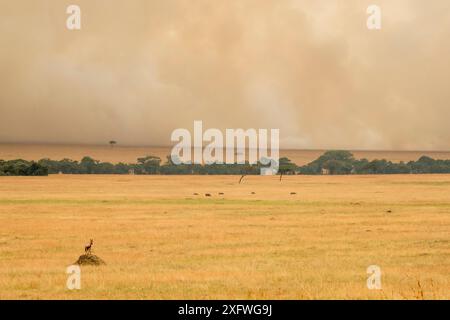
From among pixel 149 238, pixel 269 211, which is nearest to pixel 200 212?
pixel 269 211

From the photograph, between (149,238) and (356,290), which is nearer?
(356,290)

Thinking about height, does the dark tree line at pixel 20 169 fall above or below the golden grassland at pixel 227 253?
above

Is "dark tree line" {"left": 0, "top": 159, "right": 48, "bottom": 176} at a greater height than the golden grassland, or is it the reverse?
"dark tree line" {"left": 0, "top": 159, "right": 48, "bottom": 176}

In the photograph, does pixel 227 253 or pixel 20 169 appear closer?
pixel 227 253

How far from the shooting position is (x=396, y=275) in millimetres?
26156

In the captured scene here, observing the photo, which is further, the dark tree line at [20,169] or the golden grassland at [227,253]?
the dark tree line at [20,169]

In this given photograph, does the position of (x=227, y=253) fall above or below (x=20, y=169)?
below

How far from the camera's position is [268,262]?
2961 cm

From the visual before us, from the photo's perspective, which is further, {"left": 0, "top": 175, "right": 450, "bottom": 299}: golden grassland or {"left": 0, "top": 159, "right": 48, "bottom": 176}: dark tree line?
{"left": 0, "top": 159, "right": 48, "bottom": 176}: dark tree line
